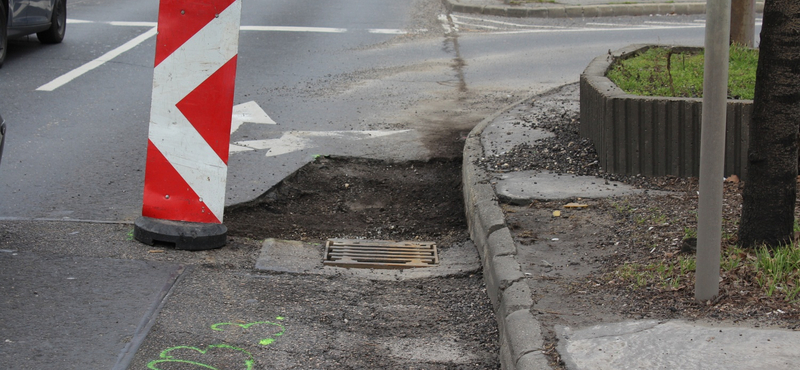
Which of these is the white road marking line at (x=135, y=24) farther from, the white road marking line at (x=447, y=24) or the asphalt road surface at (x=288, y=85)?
the white road marking line at (x=447, y=24)

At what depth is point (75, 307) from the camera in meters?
4.05

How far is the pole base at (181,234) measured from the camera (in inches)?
195

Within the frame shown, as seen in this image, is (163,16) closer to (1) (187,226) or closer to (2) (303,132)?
(1) (187,226)

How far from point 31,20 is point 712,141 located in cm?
960

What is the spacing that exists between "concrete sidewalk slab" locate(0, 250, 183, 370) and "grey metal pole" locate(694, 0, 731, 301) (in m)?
2.46

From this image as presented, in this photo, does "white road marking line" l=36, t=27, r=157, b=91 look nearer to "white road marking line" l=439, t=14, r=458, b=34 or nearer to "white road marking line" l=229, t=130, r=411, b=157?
"white road marking line" l=229, t=130, r=411, b=157

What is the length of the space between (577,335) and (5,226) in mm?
3527

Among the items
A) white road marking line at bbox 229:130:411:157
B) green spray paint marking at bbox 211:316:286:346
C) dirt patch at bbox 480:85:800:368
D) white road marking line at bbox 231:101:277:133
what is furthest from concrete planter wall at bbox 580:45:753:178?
white road marking line at bbox 231:101:277:133

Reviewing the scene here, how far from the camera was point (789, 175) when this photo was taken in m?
4.11

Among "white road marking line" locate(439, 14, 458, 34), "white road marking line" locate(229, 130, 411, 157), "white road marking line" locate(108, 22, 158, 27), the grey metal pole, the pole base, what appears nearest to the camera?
the grey metal pole

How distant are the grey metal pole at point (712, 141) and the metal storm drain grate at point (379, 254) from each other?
1.76m

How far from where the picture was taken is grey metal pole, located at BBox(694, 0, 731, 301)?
3504 mm

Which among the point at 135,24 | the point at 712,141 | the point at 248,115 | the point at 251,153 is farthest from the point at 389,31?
the point at 712,141

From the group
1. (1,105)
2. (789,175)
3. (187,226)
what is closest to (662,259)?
(789,175)
